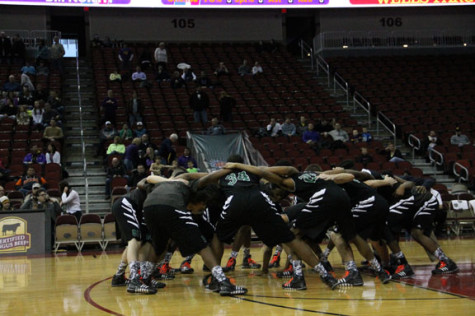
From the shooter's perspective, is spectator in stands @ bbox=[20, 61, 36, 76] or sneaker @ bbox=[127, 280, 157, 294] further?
spectator in stands @ bbox=[20, 61, 36, 76]

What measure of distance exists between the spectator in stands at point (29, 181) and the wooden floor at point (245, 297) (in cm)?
622

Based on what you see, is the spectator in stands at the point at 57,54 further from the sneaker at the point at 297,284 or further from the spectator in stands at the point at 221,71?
the sneaker at the point at 297,284

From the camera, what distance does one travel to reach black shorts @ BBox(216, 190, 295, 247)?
7727 mm

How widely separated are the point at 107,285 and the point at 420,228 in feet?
14.2

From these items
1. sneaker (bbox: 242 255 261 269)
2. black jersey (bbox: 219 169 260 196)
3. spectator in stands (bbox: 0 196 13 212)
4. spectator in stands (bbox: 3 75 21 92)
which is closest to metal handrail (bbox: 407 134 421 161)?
sneaker (bbox: 242 255 261 269)

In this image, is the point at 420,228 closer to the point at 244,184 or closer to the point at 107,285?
the point at 244,184

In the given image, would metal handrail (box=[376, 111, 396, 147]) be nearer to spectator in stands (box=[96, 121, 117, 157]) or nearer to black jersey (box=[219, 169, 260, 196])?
spectator in stands (box=[96, 121, 117, 157])

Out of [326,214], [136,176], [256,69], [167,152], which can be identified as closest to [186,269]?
[326,214]

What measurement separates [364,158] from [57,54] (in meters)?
12.7

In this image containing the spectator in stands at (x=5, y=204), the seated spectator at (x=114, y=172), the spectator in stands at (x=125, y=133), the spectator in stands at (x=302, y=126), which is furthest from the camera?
the spectator in stands at (x=302, y=126)

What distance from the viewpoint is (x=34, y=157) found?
17.9 meters

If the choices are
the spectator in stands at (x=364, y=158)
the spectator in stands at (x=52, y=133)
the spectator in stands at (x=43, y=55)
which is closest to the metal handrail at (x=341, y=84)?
the spectator in stands at (x=364, y=158)

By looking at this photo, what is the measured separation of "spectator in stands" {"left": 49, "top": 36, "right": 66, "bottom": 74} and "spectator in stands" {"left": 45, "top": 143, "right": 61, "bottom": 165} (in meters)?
7.72

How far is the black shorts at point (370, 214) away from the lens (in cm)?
867
